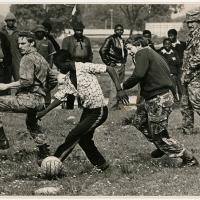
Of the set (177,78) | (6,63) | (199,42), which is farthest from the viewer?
(177,78)

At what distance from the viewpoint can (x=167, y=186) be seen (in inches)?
264

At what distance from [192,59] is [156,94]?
2.15 meters

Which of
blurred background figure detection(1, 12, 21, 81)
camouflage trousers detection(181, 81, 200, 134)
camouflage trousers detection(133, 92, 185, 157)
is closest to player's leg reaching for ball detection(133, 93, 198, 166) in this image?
camouflage trousers detection(133, 92, 185, 157)

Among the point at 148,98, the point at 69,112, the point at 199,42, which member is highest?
the point at 199,42

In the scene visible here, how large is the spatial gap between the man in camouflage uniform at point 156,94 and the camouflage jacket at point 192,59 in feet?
6.04

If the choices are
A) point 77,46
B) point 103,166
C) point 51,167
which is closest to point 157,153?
point 103,166

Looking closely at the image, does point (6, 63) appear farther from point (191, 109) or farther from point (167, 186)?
point (167, 186)

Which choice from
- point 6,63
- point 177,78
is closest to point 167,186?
point 6,63

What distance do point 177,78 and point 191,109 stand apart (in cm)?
461

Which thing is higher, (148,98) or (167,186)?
(148,98)

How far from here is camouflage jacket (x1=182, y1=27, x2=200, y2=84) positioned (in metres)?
9.46

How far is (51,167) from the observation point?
23.4 feet

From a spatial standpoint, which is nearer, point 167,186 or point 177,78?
point 167,186

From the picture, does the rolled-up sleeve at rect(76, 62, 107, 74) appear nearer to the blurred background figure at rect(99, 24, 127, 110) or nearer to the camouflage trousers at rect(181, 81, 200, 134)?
the camouflage trousers at rect(181, 81, 200, 134)
